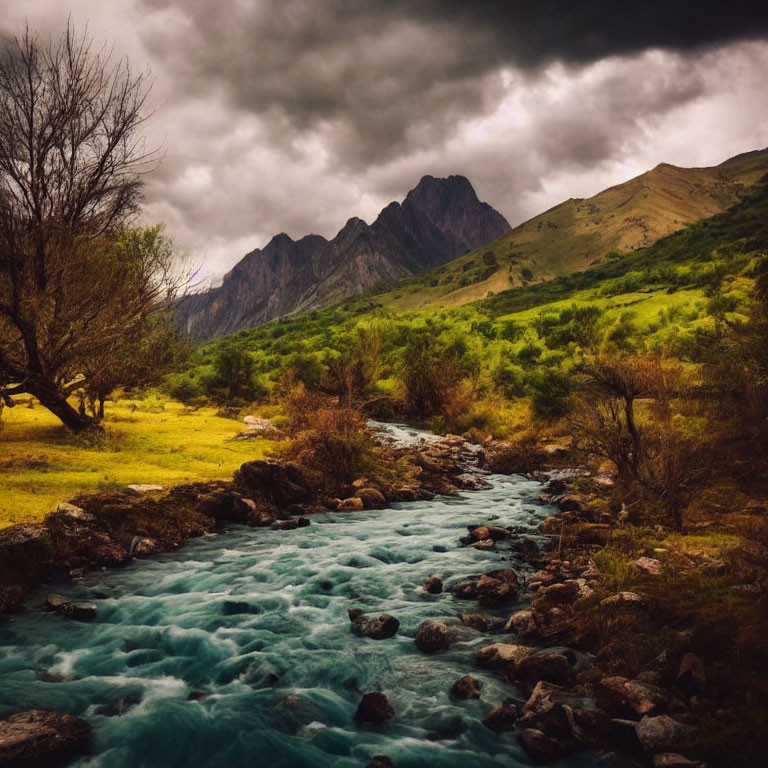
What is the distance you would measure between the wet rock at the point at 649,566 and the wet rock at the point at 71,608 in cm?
1022

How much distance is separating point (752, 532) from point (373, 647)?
8.89 metres

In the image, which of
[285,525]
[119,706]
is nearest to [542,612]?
[119,706]

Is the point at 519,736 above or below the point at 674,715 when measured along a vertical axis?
below

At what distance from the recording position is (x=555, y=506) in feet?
53.5

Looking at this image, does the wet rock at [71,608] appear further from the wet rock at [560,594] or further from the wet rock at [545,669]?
the wet rock at [560,594]

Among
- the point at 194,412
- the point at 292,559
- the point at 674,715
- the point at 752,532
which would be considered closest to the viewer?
the point at 674,715

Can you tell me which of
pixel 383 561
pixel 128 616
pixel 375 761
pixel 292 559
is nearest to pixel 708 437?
pixel 383 561

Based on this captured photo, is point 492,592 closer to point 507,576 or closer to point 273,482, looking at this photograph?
point 507,576


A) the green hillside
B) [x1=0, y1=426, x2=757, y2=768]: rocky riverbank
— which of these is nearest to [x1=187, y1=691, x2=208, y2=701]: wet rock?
[x1=0, y1=426, x2=757, y2=768]: rocky riverbank

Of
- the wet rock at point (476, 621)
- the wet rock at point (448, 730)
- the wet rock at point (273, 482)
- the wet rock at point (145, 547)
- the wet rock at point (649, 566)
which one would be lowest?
the wet rock at point (448, 730)

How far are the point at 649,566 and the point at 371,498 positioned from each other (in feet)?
31.9

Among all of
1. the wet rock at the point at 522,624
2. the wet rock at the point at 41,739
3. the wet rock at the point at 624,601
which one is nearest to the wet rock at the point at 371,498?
the wet rock at the point at 522,624

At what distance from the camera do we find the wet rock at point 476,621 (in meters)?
8.23

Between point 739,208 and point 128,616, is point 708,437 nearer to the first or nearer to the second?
point 128,616
